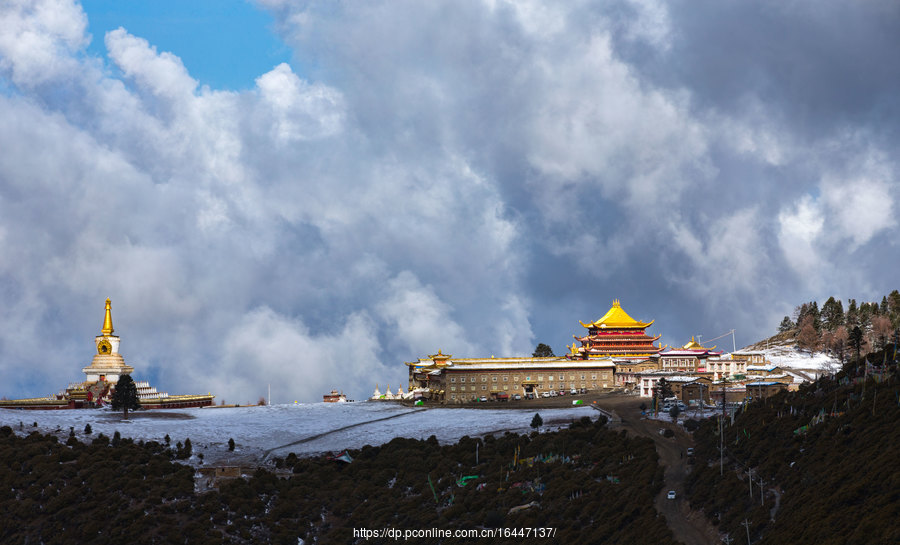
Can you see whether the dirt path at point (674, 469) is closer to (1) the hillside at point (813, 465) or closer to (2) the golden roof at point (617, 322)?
(1) the hillside at point (813, 465)

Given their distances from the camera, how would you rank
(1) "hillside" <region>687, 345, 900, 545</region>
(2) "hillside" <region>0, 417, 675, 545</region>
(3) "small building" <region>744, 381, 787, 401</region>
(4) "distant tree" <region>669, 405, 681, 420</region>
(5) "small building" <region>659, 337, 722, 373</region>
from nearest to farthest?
(1) "hillside" <region>687, 345, 900, 545</region>
(2) "hillside" <region>0, 417, 675, 545</region>
(4) "distant tree" <region>669, 405, 681, 420</region>
(3) "small building" <region>744, 381, 787, 401</region>
(5) "small building" <region>659, 337, 722, 373</region>

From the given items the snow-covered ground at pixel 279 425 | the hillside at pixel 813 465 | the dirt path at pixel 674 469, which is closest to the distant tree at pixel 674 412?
the dirt path at pixel 674 469

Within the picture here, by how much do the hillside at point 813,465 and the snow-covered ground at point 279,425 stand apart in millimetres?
29816

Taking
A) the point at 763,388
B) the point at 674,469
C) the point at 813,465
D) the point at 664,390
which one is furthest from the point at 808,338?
the point at 813,465

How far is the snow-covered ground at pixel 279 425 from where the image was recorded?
118 metres

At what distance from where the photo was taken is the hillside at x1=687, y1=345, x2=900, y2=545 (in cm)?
6469

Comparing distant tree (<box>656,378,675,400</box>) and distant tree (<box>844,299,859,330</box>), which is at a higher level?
distant tree (<box>844,299,859,330</box>)

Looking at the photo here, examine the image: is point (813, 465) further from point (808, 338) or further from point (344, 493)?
point (808, 338)

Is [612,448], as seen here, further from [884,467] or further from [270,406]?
[270,406]

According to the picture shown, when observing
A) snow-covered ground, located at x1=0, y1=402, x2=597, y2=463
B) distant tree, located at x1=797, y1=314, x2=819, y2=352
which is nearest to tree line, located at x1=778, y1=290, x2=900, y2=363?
distant tree, located at x1=797, y1=314, x2=819, y2=352

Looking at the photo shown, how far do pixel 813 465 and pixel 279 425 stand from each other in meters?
73.4

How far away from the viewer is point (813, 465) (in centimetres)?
7900

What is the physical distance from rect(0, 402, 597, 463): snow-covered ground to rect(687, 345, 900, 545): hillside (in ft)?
97.8

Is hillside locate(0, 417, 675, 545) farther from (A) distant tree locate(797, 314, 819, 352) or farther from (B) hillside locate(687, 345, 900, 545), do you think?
(A) distant tree locate(797, 314, 819, 352)
